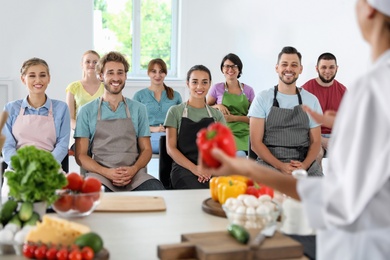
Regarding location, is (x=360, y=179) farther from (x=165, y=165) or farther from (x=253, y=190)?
(x=165, y=165)

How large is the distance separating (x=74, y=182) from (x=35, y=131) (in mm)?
1622

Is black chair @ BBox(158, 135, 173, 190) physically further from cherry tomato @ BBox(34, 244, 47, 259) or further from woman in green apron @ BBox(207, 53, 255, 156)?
cherry tomato @ BBox(34, 244, 47, 259)

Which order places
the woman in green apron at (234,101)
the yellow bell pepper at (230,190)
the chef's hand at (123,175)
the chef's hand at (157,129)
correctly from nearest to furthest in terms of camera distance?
the yellow bell pepper at (230,190)
the chef's hand at (123,175)
the chef's hand at (157,129)
the woman in green apron at (234,101)

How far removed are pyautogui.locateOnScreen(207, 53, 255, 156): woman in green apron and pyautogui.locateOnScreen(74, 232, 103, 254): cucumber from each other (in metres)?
3.26

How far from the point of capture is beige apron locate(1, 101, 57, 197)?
3.81 metres

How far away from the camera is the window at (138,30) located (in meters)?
7.84

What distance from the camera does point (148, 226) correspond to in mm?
2219

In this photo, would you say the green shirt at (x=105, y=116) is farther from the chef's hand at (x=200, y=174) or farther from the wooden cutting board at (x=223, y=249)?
the wooden cutting board at (x=223, y=249)

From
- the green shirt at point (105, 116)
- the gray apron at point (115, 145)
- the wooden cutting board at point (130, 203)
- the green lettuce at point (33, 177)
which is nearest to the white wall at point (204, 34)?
the green shirt at point (105, 116)

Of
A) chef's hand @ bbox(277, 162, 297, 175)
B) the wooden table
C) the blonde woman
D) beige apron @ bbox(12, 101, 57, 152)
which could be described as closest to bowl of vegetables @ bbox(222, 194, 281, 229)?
the wooden table

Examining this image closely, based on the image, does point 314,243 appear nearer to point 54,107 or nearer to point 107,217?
point 107,217

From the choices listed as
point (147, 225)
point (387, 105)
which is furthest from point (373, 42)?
point (147, 225)

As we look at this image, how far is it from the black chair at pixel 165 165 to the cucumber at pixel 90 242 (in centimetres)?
221

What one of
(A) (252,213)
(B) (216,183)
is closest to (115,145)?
(B) (216,183)
